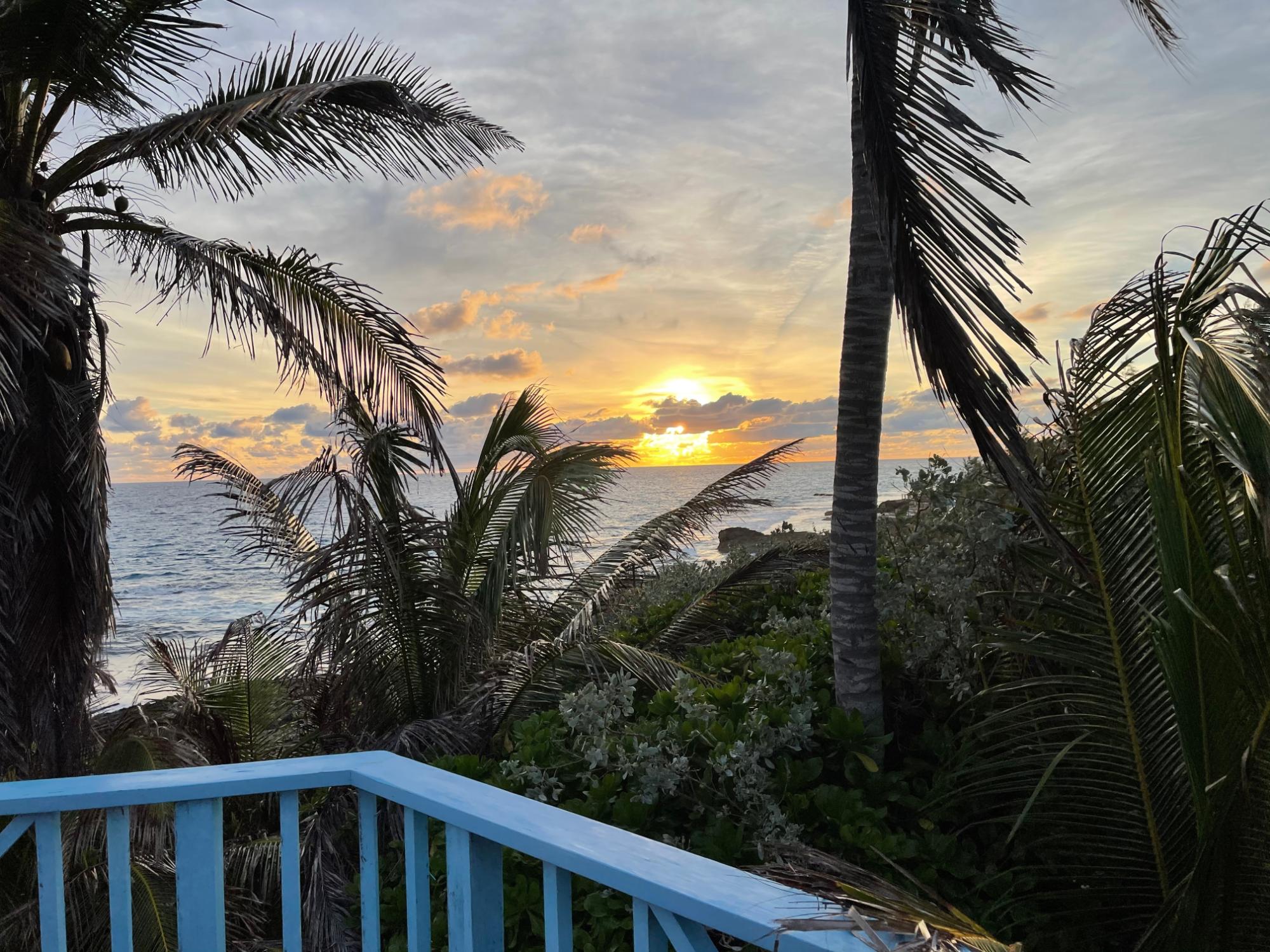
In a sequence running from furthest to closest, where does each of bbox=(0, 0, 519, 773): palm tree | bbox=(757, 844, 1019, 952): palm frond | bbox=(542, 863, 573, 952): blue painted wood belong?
bbox=(0, 0, 519, 773): palm tree, bbox=(542, 863, 573, 952): blue painted wood, bbox=(757, 844, 1019, 952): palm frond

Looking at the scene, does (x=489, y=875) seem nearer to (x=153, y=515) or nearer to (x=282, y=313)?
(x=282, y=313)

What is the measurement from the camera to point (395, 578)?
4930 mm

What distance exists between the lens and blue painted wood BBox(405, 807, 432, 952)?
1.40 metres

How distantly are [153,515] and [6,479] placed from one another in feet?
190

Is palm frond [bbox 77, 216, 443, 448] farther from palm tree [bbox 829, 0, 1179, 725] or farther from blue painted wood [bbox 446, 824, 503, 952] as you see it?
blue painted wood [bbox 446, 824, 503, 952]

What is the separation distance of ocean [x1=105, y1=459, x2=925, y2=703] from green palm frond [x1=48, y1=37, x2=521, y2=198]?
7.12 ft

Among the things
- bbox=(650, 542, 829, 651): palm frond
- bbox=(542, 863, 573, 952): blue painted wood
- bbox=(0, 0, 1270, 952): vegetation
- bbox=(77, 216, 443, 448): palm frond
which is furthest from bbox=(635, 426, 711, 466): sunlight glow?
bbox=(542, 863, 573, 952): blue painted wood

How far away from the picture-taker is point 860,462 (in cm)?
366

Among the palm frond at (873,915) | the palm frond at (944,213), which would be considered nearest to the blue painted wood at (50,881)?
the palm frond at (873,915)

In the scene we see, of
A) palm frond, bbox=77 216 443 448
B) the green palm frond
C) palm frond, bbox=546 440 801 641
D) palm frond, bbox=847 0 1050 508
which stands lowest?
palm frond, bbox=546 440 801 641

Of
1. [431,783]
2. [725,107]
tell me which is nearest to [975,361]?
[431,783]

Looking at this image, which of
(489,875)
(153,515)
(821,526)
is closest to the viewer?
(489,875)

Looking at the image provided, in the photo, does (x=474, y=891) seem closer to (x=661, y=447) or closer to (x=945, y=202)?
(x=945, y=202)

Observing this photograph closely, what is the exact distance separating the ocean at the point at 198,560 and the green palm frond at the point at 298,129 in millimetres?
2169
